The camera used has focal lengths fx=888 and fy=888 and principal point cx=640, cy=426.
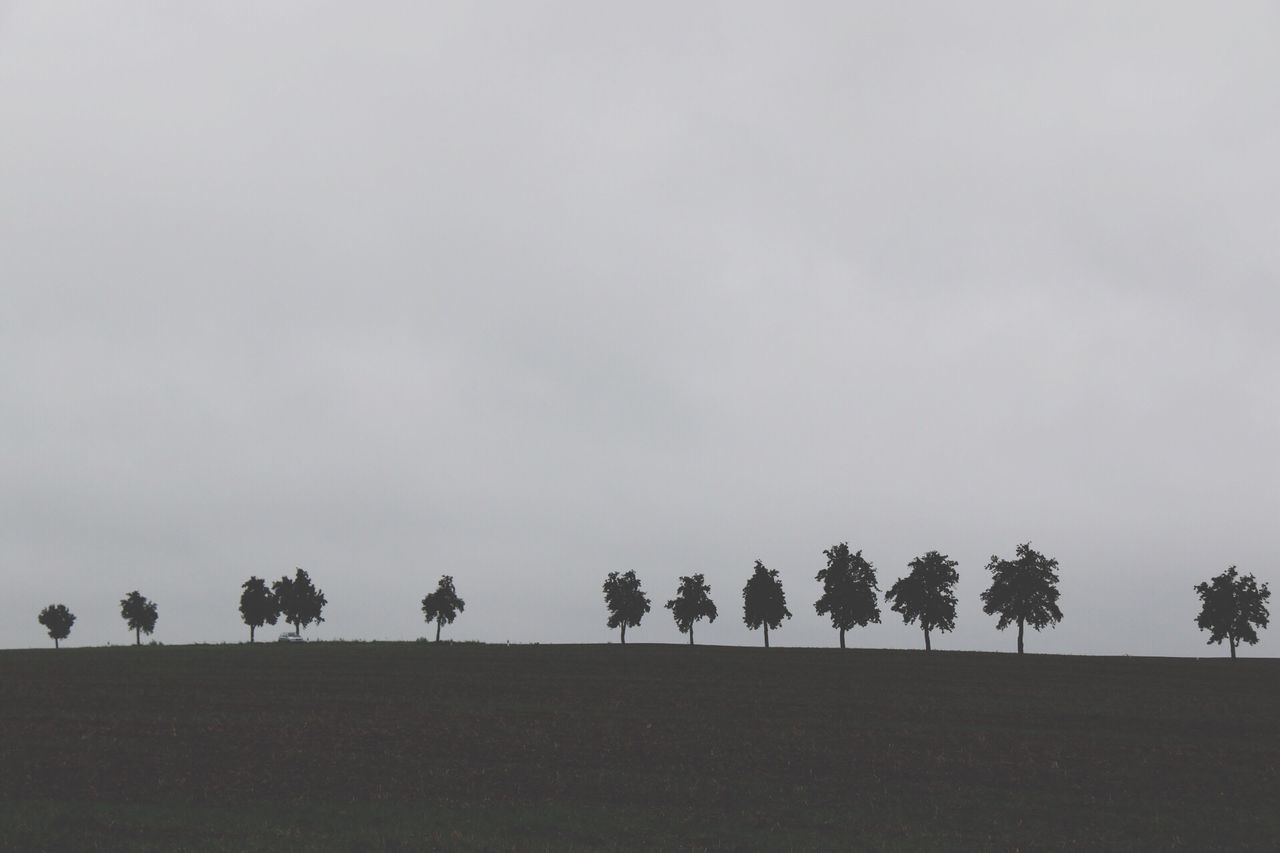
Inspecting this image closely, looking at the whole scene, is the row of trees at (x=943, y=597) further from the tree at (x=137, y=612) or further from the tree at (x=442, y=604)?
the tree at (x=137, y=612)

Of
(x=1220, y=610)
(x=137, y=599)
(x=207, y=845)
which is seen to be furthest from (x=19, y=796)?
(x=137, y=599)

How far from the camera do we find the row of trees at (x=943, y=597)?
99812 millimetres

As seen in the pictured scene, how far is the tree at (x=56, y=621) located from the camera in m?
151

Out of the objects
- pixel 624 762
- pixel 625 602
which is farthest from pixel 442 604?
pixel 624 762

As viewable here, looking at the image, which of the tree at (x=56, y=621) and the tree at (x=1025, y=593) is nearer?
the tree at (x=1025, y=593)

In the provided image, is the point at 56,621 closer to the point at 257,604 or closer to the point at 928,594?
the point at 257,604

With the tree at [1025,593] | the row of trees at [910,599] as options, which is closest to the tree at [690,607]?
the row of trees at [910,599]

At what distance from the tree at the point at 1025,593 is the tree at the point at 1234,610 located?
16969 mm

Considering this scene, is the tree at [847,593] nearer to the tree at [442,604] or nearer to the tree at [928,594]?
the tree at [928,594]

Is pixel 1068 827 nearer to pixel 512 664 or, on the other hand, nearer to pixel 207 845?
pixel 207 845

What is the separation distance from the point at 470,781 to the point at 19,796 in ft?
44.0

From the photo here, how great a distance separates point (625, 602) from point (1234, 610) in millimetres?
72486

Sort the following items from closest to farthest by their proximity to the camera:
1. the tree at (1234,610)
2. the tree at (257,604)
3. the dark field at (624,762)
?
the dark field at (624,762), the tree at (1234,610), the tree at (257,604)

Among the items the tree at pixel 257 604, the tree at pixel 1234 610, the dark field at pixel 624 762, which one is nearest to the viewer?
the dark field at pixel 624 762
